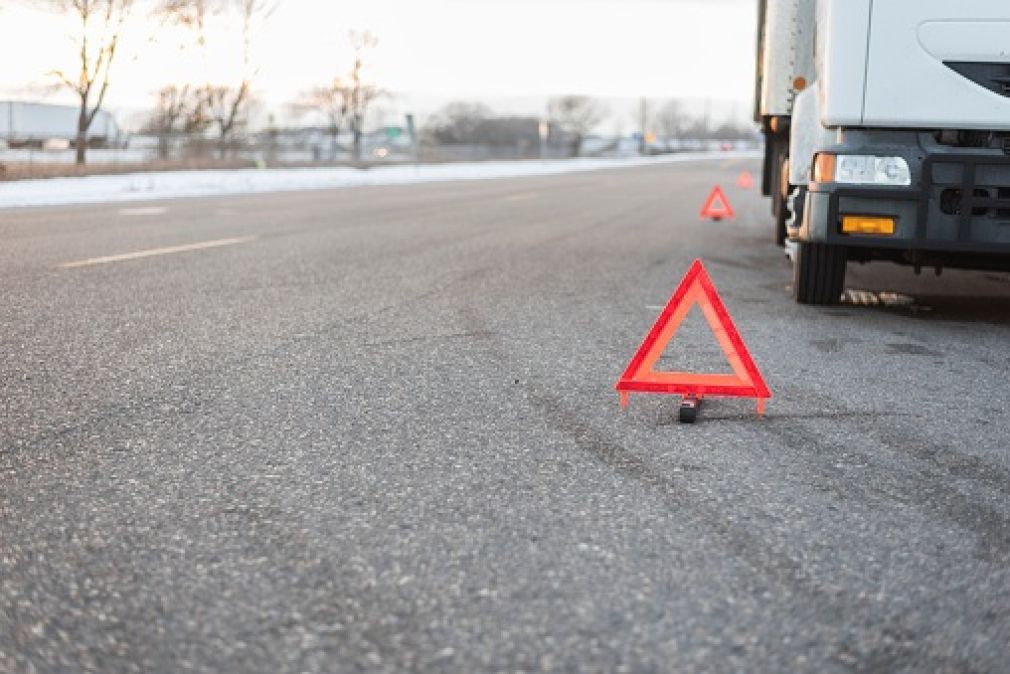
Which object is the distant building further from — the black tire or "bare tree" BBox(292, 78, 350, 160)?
the black tire

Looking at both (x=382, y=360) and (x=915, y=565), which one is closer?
(x=915, y=565)

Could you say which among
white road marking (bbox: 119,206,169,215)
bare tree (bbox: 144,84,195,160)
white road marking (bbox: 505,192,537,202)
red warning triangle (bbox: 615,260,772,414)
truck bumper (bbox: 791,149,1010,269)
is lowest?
white road marking (bbox: 505,192,537,202)

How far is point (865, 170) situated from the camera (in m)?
6.60

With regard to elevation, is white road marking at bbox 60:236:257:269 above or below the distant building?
below

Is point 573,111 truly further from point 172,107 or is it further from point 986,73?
point 986,73

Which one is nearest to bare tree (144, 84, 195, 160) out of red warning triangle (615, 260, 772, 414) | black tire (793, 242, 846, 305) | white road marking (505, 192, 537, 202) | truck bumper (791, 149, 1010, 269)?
white road marking (505, 192, 537, 202)

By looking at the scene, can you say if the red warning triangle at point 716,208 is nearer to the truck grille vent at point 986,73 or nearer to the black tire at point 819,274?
the black tire at point 819,274

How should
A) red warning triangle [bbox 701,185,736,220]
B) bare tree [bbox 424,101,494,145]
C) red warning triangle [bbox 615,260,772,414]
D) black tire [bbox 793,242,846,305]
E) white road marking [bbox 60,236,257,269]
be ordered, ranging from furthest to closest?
bare tree [bbox 424,101,494,145]
red warning triangle [bbox 701,185,736,220]
white road marking [bbox 60,236,257,269]
black tire [bbox 793,242,846,305]
red warning triangle [bbox 615,260,772,414]

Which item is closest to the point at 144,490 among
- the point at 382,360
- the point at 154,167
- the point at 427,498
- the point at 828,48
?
the point at 427,498

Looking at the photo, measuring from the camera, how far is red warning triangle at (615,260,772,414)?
4.37 meters

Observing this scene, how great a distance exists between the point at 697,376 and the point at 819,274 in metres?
3.23

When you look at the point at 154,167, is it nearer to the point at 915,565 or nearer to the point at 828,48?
the point at 828,48

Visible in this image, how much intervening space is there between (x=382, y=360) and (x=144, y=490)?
2090 mm

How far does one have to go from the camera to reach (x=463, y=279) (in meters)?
8.46
